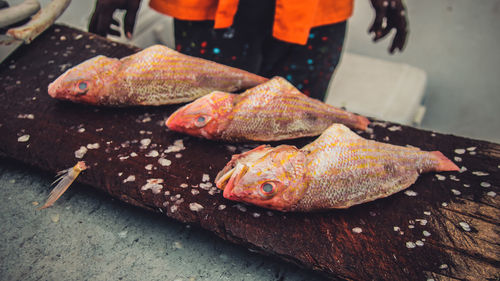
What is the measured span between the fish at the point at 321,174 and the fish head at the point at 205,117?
27 cm

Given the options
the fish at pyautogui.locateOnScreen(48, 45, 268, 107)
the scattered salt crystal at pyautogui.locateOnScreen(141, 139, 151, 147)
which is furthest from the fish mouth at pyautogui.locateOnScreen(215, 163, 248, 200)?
the fish at pyautogui.locateOnScreen(48, 45, 268, 107)

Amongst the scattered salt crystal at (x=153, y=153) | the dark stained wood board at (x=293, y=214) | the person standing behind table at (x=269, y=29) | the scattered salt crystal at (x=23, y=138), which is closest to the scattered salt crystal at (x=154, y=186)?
the dark stained wood board at (x=293, y=214)

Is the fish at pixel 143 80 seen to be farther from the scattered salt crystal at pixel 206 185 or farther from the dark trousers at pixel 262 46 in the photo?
the scattered salt crystal at pixel 206 185

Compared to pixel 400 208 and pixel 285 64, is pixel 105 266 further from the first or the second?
pixel 285 64

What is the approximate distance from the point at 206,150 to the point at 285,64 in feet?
3.43

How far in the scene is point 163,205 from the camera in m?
1.63

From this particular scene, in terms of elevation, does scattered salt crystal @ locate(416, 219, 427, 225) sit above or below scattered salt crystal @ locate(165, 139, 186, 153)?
above

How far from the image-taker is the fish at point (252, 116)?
185 cm

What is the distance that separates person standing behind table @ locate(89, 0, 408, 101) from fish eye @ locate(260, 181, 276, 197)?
1.13 metres

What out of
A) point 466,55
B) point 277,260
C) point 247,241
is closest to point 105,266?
point 247,241

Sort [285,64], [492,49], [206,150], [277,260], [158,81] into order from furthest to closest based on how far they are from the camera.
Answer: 1. [492,49]
2. [285,64]
3. [158,81]
4. [206,150]
5. [277,260]

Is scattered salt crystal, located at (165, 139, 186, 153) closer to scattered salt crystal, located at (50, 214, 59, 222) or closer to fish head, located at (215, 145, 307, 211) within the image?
fish head, located at (215, 145, 307, 211)

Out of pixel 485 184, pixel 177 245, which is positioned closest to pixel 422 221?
pixel 485 184

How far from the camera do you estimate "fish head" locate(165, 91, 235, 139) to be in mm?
1842
